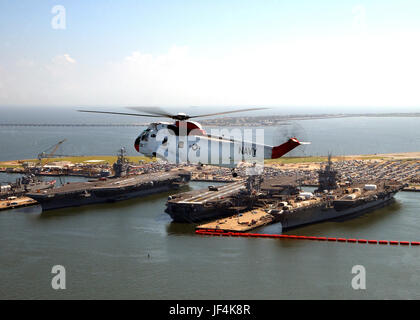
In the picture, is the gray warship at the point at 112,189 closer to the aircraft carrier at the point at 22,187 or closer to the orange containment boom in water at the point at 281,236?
the aircraft carrier at the point at 22,187

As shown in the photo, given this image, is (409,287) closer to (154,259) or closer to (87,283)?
(154,259)

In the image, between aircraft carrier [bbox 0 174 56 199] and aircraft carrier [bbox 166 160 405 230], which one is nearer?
aircraft carrier [bbox 166 160 405 230]

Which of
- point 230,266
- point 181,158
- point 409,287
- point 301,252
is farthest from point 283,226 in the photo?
point 181,158

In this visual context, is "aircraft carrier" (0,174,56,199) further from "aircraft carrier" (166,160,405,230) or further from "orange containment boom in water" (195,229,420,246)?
"orange containment boom in water" (195,229,420,246)

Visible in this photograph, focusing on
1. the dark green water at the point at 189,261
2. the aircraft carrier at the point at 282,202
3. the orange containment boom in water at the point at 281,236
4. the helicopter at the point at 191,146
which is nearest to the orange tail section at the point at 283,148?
the helicopter at the point at 191,146

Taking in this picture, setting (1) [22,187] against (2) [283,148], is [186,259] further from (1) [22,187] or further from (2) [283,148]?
(1) [22,187]

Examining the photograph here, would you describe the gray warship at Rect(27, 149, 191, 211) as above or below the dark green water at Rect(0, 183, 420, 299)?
above

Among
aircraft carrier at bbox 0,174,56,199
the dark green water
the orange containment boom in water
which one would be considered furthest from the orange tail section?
aircraft carrier at bbox 0,174,56,199
